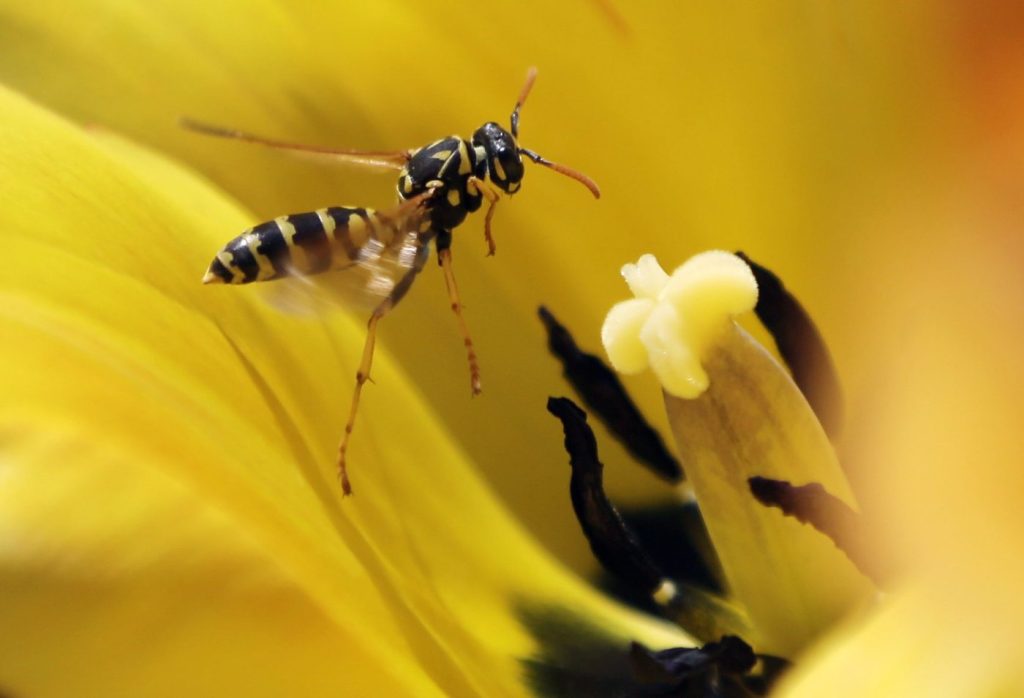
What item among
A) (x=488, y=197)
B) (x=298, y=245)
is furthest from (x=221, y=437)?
(x=488, y=197)

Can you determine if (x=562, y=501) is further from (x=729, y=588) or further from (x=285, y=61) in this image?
(x=285, y=61)

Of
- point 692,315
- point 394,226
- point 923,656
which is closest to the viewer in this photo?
point 923,656

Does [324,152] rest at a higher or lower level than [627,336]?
higher

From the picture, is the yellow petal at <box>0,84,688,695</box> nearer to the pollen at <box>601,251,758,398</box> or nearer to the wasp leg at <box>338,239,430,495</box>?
the wasp leg at <box>338,239,430,495</box>

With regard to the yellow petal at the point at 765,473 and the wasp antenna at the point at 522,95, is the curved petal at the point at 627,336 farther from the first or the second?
the wasp antenna at the point at 522,95

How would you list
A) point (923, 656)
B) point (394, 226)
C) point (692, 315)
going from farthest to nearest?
1. point (394, 226)
2. point (692, 315)
3. point (923, 656)

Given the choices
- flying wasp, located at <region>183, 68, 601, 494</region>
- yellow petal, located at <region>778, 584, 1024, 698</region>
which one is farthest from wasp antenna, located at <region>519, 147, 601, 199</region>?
yellow petal, located at <region>778, 584, 1024, 698</region>

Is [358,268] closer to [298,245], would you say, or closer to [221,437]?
[298,245]
